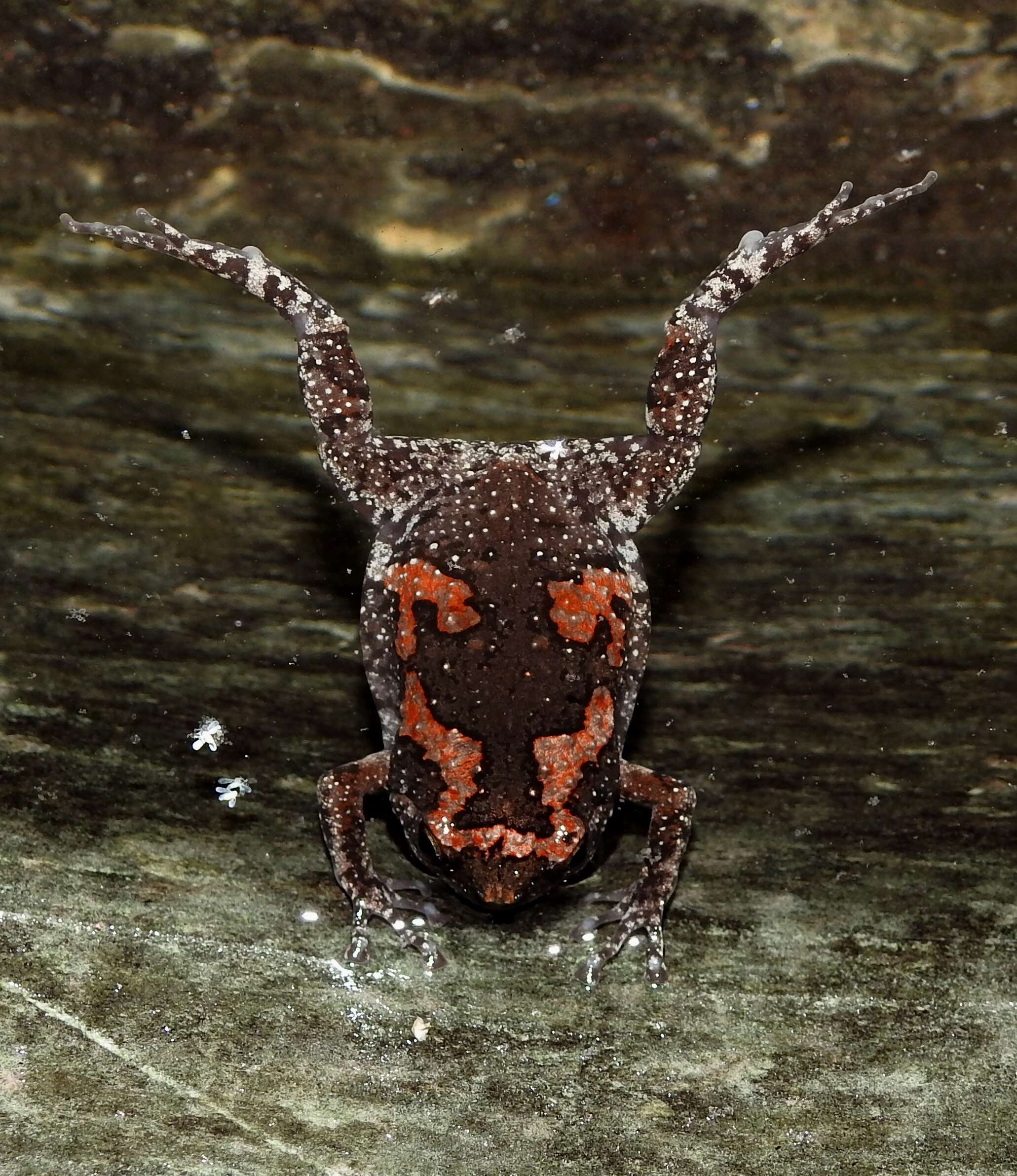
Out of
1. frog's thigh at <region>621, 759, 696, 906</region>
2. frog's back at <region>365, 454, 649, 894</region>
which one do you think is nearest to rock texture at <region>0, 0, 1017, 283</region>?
frog's back at <region>365, 454, 649, 894</region>

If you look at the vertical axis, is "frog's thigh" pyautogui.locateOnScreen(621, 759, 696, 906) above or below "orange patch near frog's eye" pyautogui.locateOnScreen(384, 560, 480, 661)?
below

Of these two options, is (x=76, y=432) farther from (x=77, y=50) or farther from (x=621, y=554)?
(x=621, y=554)

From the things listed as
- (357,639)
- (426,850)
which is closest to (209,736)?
(357,639)

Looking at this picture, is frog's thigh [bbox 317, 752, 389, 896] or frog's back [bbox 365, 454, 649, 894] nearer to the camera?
frog's back [bbox 365, 454, 649, 894]

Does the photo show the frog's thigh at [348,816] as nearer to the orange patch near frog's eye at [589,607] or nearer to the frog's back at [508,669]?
the frog's back at [508,669]

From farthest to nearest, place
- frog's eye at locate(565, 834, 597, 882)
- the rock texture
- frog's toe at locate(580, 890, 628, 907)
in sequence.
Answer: the rock texture
frog's toe at locate(580, 890, 628, 907)
frog's eye at locate(565, 834, 597, 882)

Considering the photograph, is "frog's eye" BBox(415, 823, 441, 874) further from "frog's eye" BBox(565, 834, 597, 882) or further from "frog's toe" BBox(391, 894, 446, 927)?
"frog's eye" BBox(565, 834, 597, 882)

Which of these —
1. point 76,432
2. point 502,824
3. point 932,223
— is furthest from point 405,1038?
point 932,223

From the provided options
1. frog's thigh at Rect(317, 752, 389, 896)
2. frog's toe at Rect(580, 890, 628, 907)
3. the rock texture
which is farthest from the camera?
the rock texture
